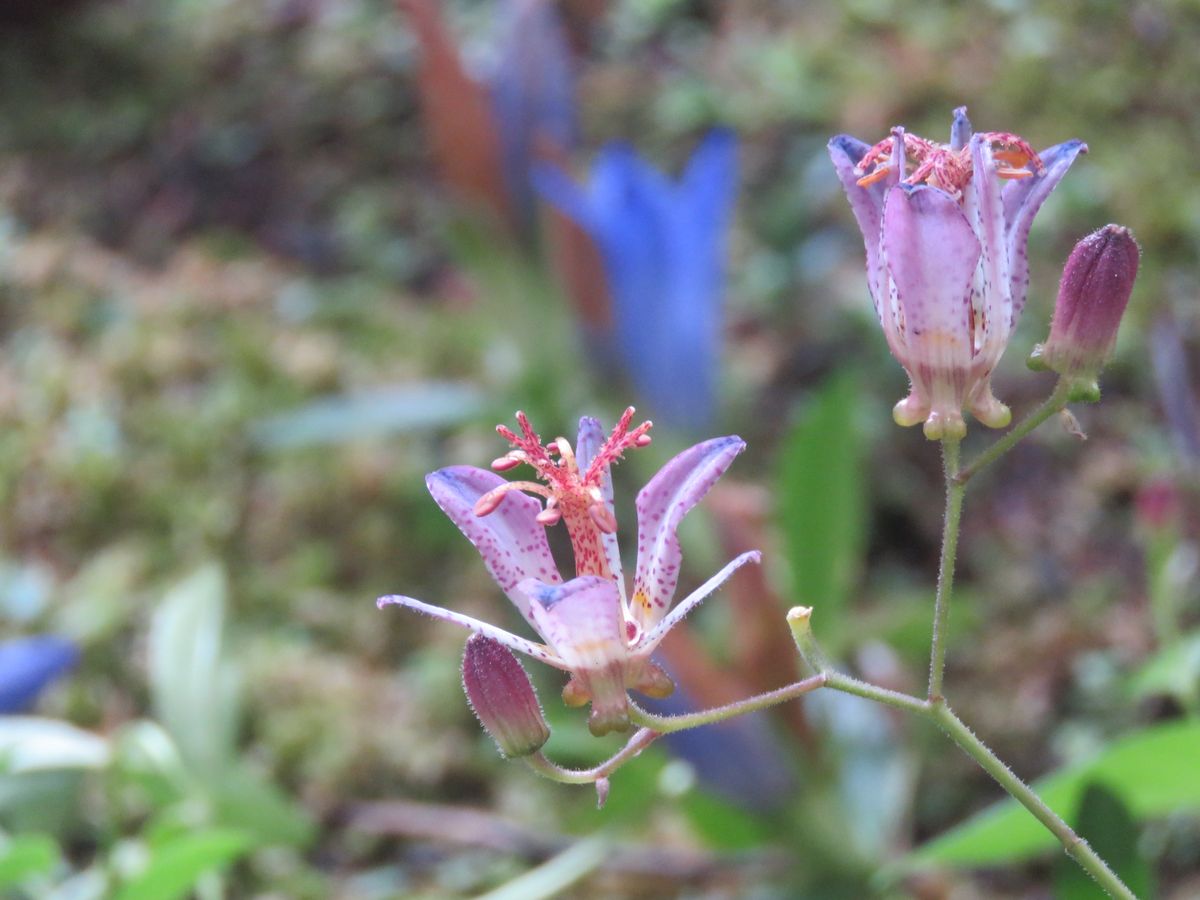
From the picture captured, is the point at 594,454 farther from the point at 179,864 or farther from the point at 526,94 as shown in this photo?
the point at 526,94

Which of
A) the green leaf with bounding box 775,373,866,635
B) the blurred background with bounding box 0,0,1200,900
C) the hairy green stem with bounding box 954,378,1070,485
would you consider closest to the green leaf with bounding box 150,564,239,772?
the blurred background with bounding box 0,0,1200,900

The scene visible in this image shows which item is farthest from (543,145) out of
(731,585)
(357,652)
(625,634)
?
(625,634)

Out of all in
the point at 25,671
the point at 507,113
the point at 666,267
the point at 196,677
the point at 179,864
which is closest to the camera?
the point at 179,864

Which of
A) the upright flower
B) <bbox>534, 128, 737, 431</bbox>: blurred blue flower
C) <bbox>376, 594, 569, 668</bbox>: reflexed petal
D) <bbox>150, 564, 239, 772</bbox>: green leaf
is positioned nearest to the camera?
<bbox>376, 594, 569, 668</bbox>: reflexed petal

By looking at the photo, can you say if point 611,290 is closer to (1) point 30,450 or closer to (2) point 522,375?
(2) point 522,375

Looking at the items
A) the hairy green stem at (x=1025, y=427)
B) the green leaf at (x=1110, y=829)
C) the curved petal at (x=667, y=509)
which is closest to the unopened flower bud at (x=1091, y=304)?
the hairy green stem at (x=1025, y=427)

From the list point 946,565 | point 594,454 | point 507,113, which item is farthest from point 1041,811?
point 507,113

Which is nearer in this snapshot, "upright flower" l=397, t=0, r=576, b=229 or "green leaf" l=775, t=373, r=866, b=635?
"green leaf" l=775, t=373, r=866, b=635

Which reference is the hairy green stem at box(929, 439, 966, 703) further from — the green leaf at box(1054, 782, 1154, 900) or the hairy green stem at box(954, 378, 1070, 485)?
the green leaf at box(1054, 782, 1154, 900)
